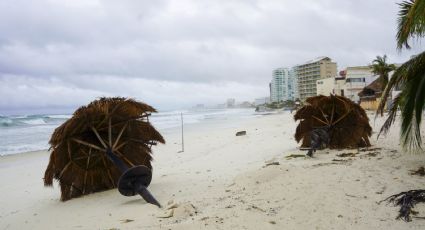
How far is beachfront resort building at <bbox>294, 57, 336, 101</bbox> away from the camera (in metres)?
120

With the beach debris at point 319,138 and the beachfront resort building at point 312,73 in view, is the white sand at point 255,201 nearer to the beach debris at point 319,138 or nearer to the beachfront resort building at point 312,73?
the beach debris at point 319,138

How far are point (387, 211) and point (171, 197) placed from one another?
386cm

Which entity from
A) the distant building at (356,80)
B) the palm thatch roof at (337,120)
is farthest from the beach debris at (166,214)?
the distant building at (356,80)

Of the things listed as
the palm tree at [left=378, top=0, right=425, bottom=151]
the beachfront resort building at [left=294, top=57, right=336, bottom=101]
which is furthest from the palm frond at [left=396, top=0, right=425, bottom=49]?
the beachfront resort building at [left=294, top=57, right=336, bottom=101]

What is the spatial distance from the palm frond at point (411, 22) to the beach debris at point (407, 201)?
2.38 m

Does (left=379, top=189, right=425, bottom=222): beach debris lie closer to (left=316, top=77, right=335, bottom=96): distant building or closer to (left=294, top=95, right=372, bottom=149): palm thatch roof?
(left=294, top=95, right=372, bottom=149): palm thatch roof

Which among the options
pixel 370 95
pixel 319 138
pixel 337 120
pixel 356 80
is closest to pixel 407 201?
pixel 319 138

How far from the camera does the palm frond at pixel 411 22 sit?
186 inches

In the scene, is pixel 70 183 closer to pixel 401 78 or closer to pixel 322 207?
pixel 322 207

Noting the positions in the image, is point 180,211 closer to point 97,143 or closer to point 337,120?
point 97,143

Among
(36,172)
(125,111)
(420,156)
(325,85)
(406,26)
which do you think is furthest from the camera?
(325,85)

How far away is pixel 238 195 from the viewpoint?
6473 mm

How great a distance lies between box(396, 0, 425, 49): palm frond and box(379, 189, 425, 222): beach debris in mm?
2381

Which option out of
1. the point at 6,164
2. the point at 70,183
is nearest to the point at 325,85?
the point at 6,164
